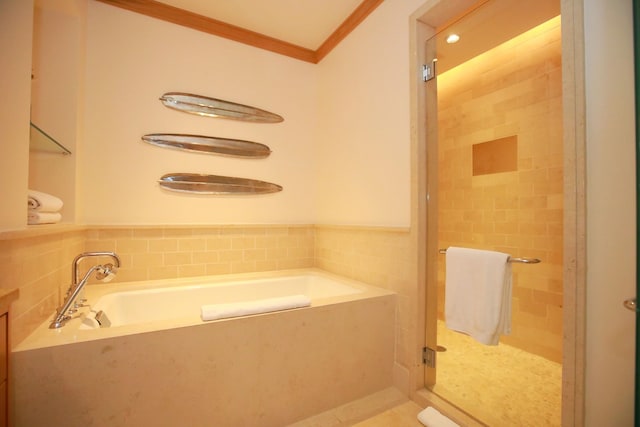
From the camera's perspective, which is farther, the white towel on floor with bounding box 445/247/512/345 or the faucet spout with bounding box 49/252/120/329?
the white towel on floor with bounding box 445/247/512/345

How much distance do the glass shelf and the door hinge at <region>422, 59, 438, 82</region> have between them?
207cm

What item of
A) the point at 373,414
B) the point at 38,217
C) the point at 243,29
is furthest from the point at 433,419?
the point at 243,29

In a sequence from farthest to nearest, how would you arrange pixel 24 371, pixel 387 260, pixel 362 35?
pixel 362 35
pixel 387 260
pixel 24 371

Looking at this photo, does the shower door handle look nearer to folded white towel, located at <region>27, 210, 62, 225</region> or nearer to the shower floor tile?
the shower floor tile

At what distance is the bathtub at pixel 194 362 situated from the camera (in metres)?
1.01

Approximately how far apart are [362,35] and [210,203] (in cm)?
181

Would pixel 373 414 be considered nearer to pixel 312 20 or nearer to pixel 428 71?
pixel 428 71

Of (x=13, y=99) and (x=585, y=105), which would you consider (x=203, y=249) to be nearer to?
(x=13, y=99)

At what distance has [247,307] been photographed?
1.35 m

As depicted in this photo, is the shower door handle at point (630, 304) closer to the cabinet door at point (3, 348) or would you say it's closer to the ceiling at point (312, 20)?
the ceiling at point (312, 20)

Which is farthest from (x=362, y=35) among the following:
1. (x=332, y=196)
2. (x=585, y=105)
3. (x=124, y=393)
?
(x=124, y=393)

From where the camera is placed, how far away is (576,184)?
1.02 meters

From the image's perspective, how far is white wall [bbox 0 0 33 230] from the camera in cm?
97

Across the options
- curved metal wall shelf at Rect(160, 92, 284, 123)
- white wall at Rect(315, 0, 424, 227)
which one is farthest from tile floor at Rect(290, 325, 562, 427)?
curved metal wall shelf at Rect(160, 92, 284, 123)
